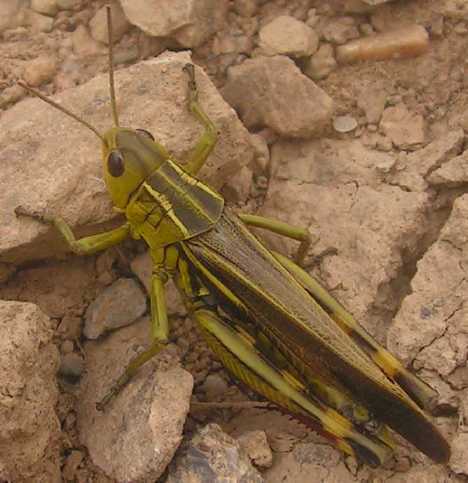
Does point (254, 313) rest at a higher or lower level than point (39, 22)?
lower

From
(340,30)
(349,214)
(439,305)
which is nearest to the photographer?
(439,305)

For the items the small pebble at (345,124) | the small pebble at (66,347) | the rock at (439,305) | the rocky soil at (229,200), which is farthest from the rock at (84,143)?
the rock at (439,305)

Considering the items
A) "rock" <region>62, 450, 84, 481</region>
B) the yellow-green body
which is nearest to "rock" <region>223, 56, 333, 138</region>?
the yellow-green body

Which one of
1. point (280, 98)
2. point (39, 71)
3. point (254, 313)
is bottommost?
point (254, 313)

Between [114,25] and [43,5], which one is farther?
[43,5]

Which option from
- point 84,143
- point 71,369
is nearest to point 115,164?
point 84,143

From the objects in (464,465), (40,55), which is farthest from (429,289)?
(40,55)

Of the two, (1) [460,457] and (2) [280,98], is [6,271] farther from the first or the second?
(1) [460,457]
